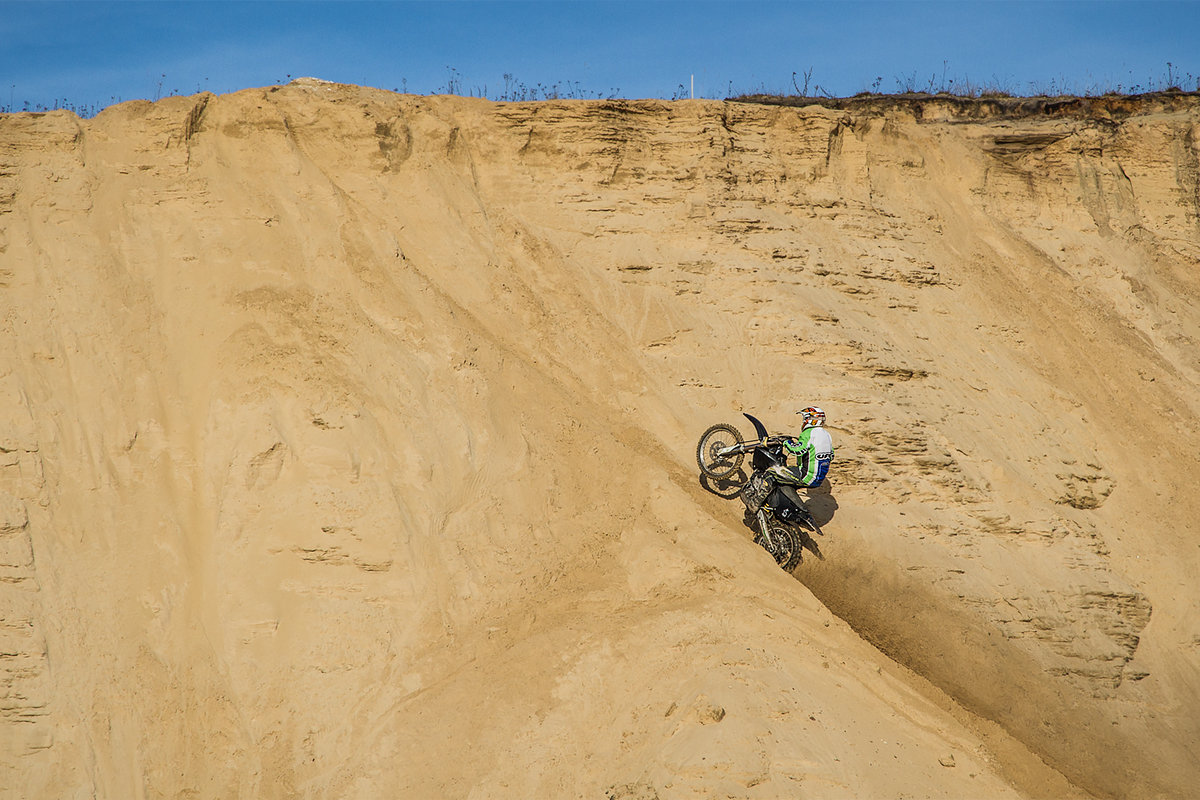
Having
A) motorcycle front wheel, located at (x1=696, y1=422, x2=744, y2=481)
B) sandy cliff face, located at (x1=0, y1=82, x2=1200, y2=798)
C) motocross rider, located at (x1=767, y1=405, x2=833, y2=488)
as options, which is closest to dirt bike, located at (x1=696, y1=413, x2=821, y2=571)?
motorcycle front wheel, located at (x1=696, y1=422, x2=744, y2=481)

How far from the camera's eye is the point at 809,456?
12195 mm

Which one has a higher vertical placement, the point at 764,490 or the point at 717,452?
the point at 717,452

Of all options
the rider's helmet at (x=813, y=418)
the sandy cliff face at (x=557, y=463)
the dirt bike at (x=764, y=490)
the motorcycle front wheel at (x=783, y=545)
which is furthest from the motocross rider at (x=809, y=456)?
the sandy cliff face at (x=557, y=463)

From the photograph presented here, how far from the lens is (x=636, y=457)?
12117 mm

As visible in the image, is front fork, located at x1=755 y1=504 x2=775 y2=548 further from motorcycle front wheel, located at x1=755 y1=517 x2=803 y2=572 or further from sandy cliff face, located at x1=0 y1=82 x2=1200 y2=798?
sandy cliff face, located at x1=0 y1=82 x2=1200 y2=798

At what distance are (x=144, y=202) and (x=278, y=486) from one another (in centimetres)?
441

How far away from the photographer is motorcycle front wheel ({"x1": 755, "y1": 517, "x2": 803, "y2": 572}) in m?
12.1

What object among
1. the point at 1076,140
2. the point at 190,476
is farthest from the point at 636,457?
the point at 1076,140

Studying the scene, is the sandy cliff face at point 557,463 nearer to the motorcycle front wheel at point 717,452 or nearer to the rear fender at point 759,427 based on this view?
the motorcycle front wheel at point 717,452

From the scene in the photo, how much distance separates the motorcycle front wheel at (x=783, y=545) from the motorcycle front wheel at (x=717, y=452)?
94cm

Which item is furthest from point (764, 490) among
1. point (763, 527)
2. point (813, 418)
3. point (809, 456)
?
point (813, 418)

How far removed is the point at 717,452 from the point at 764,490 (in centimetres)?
83

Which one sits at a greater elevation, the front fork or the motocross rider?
the motocross rider

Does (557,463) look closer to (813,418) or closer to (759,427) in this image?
(759,427)
